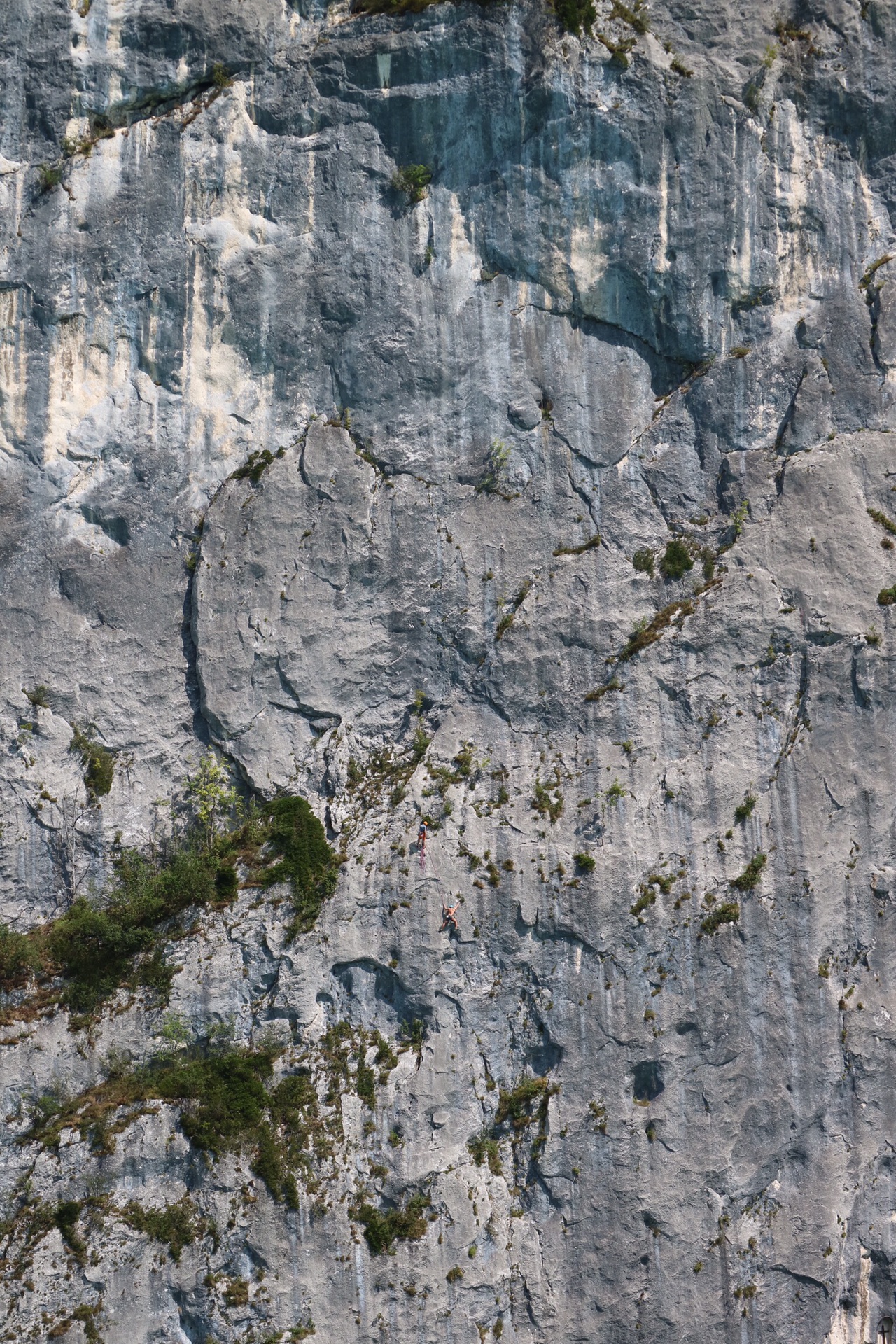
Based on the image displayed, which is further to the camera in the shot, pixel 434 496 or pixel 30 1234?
pixel 434 496

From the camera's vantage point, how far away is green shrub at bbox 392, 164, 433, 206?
920 inches

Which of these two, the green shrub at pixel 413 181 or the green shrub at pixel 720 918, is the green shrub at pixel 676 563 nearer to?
the green shrub at pixel 720 918

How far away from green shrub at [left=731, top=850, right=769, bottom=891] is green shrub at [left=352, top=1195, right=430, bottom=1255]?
673 cm

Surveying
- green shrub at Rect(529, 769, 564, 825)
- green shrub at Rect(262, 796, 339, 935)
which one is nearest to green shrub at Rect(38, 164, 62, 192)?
green shrub at Rect(262, 796, 339, 935)

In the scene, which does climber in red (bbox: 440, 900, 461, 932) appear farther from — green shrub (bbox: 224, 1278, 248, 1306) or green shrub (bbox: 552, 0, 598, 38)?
green shrub (bbox: 552, 0, 598, 38)

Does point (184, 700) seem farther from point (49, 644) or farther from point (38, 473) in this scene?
point (38, 473)

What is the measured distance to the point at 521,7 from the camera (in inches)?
912

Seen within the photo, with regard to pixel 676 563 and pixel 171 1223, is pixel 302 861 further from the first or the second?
pixel 676 563

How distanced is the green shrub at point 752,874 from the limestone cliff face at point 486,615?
7 cm

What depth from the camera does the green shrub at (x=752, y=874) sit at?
2170cm

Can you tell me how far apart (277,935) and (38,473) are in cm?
849

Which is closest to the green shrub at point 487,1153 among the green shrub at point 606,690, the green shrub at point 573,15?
the green shrub at point 606,690

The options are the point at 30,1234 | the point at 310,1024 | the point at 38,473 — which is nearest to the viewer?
the point at 30,1234

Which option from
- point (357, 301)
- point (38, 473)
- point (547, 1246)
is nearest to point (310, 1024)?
point (547, 1246)
